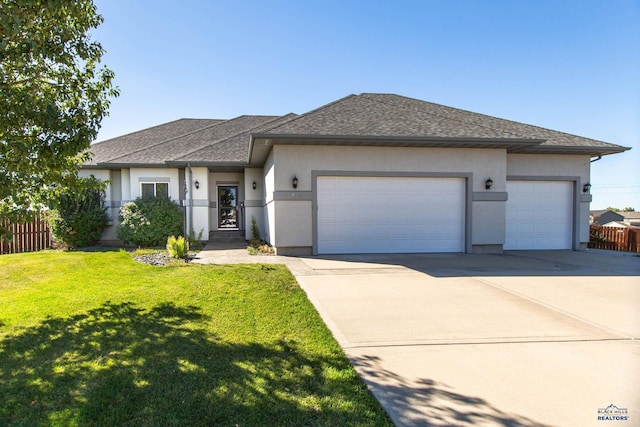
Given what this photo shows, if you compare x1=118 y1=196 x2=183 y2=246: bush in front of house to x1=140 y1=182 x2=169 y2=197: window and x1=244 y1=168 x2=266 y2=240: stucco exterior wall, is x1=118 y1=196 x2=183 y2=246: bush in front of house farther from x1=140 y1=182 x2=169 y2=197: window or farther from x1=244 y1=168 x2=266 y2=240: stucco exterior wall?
x1=244 y1=168 x2=266 y2=240: stucco exterior wall

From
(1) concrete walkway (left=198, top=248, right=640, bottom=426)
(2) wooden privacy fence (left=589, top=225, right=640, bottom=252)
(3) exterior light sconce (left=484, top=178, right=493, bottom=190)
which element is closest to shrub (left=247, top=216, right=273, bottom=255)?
(1) concrete walkway (left=198, top=248, right=640, bottom=426)

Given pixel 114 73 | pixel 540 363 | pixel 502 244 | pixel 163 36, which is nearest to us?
pixel 540 363

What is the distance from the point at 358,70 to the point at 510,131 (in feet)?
20.0

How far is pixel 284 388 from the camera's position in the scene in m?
2.68

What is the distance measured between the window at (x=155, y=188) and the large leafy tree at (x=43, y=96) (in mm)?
8809

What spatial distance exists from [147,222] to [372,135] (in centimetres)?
853

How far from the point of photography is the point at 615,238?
40.3ft

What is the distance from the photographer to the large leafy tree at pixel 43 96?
3.39m

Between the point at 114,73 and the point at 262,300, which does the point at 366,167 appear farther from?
the point at 114,73

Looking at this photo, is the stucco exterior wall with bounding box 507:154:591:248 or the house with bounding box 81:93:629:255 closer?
the house with bounding box 81:93:629:255

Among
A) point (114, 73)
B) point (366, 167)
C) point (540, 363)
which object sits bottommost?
point (540, 363)

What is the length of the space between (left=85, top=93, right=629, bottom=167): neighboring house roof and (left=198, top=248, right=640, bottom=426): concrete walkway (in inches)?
156

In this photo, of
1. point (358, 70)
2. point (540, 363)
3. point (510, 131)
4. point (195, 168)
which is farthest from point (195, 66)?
point (540, 363)

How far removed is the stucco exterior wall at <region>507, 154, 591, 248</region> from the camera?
36.4 feet
